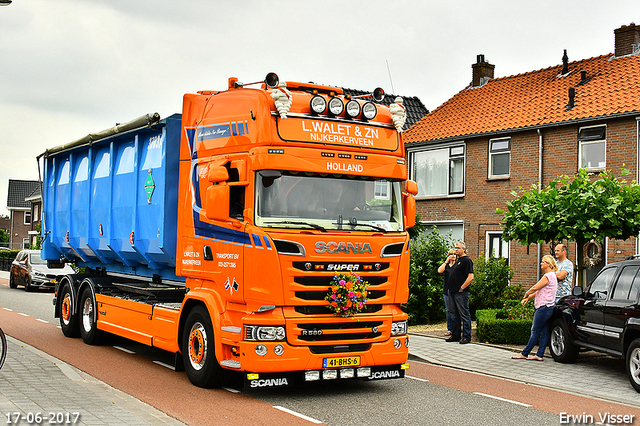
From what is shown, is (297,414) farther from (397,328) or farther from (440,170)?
(440,170)

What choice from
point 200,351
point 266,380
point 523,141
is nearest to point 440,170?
point 523,141

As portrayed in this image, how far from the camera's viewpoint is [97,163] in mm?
12922

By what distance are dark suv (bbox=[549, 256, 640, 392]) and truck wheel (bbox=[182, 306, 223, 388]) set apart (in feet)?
18.5

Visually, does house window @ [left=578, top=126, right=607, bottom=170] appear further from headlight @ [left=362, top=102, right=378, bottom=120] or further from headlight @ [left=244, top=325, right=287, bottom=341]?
headlight @ [left=244, top=325, right=287, bottom=341]

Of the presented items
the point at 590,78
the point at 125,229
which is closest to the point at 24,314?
the point at 125,229

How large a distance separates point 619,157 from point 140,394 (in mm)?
15815

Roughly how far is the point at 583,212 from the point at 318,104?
6.72 metres

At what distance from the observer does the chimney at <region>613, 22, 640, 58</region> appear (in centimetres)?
2288

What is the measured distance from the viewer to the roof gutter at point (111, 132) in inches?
405

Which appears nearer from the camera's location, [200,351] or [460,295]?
[200,351]

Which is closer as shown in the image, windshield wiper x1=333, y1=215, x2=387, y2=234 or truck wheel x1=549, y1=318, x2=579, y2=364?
windshield wiper x1=333, y1=215, x2=387, y2=234

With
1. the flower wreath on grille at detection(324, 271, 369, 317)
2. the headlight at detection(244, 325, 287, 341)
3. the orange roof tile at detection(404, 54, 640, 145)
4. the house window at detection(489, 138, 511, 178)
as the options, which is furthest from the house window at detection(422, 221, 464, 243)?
the headlight at detection(244, 325, 287, 341)

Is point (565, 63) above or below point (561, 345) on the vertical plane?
above

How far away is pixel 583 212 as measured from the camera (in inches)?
503
